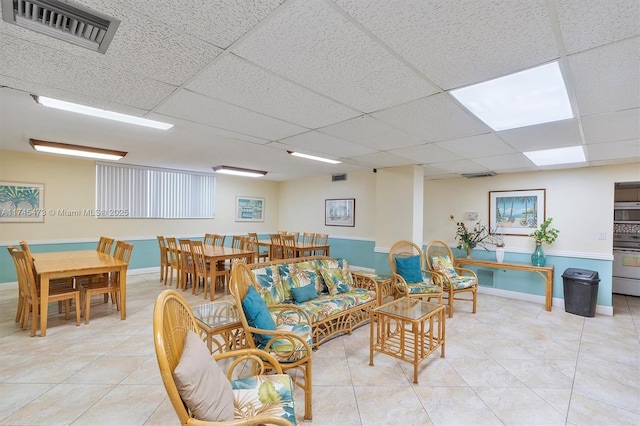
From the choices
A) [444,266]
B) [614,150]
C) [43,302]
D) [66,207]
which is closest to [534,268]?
[444,266]

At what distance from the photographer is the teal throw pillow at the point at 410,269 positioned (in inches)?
169

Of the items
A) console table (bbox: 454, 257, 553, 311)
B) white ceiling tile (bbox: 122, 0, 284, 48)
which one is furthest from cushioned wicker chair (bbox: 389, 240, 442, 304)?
white ceiling tile (bbox: 122, 0, 284, 48)

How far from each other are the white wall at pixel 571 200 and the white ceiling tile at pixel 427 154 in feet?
6.35

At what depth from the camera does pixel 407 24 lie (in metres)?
1.32

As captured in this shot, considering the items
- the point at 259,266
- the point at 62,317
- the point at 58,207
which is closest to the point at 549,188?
the point at 259,266

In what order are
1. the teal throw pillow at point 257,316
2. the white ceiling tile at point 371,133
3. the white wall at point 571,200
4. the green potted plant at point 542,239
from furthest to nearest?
the green potted plant at point 542,239 → the white wall at point 571,200 → the white ceiling tile at point 371,133 → the teal throw pillow at point 257,316

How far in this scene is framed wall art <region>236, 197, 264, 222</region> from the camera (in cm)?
804

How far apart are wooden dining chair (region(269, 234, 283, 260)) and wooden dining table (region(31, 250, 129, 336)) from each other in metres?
3.22

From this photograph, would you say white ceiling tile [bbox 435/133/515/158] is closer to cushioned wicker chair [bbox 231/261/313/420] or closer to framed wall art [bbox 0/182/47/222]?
cushioned wicker chair [bbox 231/261/313/420]

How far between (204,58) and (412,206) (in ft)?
13.0

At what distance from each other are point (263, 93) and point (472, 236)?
496 centimetres

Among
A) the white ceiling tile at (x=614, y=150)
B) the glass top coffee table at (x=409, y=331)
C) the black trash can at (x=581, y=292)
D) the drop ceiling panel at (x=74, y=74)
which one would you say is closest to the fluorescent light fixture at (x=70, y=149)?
the drop ceiling panel at (x=74, y=74)

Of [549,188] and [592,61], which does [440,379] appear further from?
[549,188]

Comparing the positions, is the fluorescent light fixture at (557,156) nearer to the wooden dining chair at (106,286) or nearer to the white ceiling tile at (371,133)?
the white ceiling tile at (371,133)
